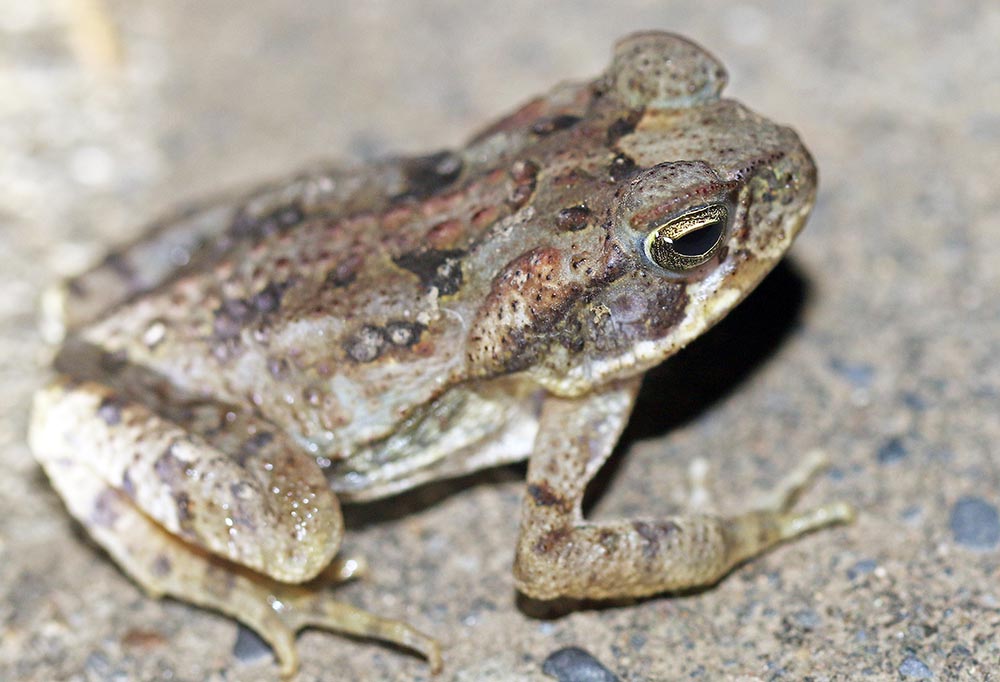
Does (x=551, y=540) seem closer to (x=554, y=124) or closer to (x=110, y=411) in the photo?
(x=554, y=124)

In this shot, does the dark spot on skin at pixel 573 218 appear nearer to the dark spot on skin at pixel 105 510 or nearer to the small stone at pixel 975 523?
the small stone at pixel 975 523

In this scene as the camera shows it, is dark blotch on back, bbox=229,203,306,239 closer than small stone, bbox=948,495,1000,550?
No

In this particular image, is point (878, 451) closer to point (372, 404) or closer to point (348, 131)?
point (372, 404)

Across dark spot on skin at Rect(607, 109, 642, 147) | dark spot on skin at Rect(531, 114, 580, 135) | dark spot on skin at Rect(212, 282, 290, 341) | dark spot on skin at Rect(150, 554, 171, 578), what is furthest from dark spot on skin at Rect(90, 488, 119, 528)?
dark spot on skin at Rect(607, 109, 642, 147)

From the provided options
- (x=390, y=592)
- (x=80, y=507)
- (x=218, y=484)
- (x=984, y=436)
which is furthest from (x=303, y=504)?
(x=984, y=436)

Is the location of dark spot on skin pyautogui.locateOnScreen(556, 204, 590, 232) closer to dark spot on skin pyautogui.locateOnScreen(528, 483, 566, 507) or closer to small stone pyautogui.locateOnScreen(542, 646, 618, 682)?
dark spot on skin pyautogui.locateOnScreen(528, 483, 566, 507)

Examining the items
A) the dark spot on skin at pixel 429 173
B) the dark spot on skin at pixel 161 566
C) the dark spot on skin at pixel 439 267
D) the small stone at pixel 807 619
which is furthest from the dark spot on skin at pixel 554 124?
the dark spot on skin at pixel 161 566
